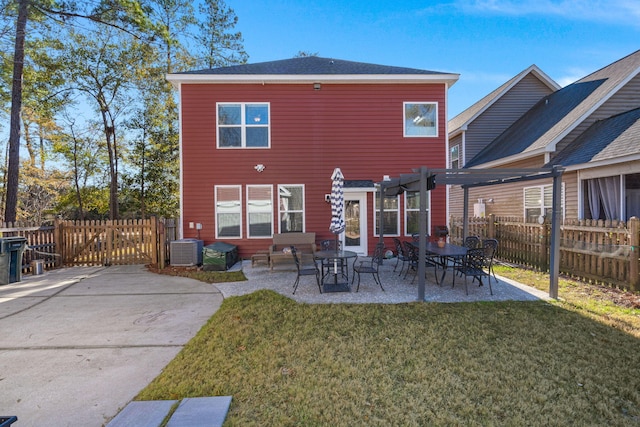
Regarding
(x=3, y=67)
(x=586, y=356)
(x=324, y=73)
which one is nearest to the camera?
(x=586, y=356)

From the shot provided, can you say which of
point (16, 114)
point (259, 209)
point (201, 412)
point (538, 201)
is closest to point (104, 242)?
point (259, 209)

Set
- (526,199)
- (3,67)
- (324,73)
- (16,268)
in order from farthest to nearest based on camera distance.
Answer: (3,67), (526,199), (324,73), (16,268)

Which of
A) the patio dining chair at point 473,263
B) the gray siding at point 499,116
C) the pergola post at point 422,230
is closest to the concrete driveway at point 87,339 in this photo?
the pergola post at point 422,230

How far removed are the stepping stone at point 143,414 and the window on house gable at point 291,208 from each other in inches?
284

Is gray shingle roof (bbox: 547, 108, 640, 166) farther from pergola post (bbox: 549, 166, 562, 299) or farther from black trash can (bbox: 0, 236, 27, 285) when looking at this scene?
black trash can (bbox: 0, 236, 27, 285)

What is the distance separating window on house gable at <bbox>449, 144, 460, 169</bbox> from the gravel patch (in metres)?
10.1

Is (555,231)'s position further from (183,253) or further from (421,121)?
(183,253)

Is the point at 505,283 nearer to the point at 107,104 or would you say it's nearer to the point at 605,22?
the point at 605,22

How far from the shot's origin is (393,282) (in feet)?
22.0

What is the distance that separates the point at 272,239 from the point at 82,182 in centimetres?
1536

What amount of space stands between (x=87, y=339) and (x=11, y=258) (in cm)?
541

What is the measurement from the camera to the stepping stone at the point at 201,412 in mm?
2312

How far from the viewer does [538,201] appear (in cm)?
1080

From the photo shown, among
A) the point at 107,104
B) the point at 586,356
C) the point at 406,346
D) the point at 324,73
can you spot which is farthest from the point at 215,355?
the point at 107,104
